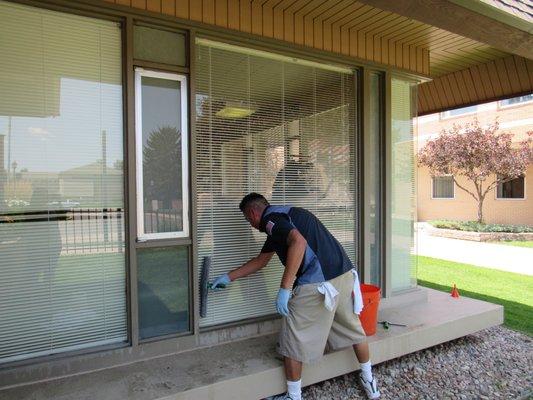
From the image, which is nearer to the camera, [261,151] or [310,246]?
[310,246]

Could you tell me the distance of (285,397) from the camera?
2721mm

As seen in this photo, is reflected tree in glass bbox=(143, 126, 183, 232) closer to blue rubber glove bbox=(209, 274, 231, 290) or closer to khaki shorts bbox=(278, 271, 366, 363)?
blue rubber glove bbox=(209, 274, 231, 290)

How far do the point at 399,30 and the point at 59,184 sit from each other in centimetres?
310

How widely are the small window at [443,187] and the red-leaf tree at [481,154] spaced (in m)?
2.78

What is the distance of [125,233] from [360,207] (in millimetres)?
2145

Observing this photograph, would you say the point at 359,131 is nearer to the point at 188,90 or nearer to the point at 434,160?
the point at 188,90

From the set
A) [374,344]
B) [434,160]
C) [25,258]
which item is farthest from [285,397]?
[434,160]

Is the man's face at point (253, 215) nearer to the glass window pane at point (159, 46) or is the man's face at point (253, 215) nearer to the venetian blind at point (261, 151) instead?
the venetian blind at point (261, 151)

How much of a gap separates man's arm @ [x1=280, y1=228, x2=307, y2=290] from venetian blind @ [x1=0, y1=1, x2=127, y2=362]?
1.12 meters

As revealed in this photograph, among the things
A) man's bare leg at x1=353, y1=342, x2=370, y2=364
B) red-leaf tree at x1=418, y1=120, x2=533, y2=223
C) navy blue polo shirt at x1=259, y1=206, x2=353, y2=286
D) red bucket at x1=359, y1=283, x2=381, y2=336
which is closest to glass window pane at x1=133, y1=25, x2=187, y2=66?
navy blue polo shirt at x1=259, y1=206, x2=353, y2=286

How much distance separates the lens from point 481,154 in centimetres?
1227

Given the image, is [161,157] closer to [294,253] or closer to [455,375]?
[294,253]

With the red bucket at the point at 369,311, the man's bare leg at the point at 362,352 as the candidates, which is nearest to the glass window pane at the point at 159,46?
the red bucket at the point at 369,311

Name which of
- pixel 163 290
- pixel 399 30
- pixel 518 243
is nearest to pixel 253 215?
pixel 163 290
